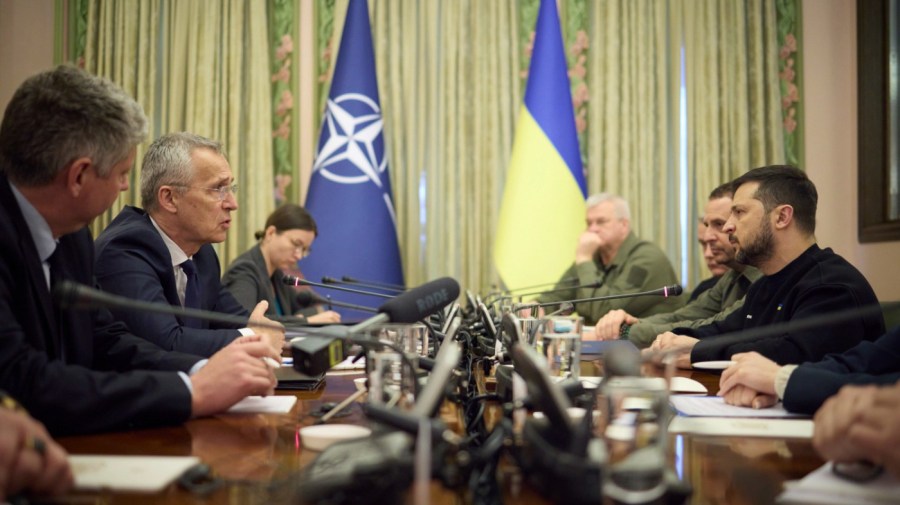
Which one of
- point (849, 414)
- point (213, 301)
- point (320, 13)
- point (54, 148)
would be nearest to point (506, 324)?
point (849, 414)

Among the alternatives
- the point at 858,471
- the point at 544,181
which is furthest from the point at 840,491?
the point at 544,181

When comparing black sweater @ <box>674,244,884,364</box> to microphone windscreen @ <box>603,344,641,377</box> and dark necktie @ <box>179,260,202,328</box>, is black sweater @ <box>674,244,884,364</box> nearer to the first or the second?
microphone windscreen @ <box>603,344,641,377</box>

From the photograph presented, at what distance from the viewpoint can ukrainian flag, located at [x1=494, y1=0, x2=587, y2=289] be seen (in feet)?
15.2

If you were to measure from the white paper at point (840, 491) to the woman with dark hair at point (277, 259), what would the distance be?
10.1ft

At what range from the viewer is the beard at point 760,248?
93.4 inches

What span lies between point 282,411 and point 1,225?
0.59 meters

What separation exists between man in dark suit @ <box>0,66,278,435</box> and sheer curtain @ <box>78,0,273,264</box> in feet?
11.2

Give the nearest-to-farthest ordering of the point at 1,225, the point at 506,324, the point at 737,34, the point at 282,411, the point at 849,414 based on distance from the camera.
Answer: the point at 849,414 < the point at 1,225 < the point at 282,411 < the point at 506,324 < the point at 737,34

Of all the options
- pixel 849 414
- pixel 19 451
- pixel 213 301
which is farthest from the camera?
pixel 213 301

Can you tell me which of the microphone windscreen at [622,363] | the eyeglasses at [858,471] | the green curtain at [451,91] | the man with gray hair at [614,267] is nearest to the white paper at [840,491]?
the eyeglasses at [858,471]

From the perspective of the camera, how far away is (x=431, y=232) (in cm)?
500

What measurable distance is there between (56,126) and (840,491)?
1.37 meters

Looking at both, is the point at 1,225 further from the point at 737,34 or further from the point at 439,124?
the point at 737,34

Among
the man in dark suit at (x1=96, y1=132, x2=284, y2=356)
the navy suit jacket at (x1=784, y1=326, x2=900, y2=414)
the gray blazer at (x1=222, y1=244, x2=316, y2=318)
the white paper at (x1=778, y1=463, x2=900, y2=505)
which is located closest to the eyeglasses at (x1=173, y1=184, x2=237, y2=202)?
the man in dark suit at (x1=96, y1=132, x2=284, y2=356)
